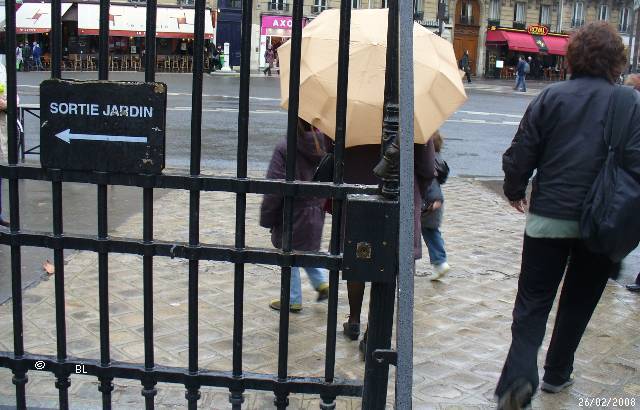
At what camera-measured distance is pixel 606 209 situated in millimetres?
3398

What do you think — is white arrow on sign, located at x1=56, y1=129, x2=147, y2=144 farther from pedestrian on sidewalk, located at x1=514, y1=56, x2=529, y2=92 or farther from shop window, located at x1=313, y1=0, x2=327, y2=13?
shop window, located at x1=313, y1=0, x2=327, y2=13

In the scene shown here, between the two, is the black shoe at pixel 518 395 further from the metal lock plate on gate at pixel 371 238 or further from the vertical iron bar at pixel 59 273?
the vertical iron bar at pixel 59 273

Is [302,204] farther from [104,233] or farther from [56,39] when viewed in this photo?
[56,39]

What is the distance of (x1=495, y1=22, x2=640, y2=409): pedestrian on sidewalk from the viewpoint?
353 centimetres

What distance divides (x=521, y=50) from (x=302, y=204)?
51.9 meters

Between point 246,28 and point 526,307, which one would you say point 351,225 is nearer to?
point 246,28

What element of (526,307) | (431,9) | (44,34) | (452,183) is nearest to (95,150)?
(526,307)

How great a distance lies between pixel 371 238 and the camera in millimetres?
2424

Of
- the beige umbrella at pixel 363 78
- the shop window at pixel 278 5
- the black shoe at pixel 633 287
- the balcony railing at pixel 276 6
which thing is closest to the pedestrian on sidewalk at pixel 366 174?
the beige umbrella at pixel 363 78

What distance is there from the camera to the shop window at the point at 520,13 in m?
55.4

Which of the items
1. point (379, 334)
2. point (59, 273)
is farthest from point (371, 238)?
point (59, 273)

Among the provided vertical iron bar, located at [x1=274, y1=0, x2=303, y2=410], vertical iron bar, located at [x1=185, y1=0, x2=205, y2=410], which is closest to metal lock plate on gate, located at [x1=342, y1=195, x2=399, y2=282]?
vertical iron bar, located at [x1=274, y1=0, x2=303, y2=410]

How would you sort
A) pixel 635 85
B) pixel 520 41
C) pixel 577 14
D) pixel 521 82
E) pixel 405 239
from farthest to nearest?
pixel 577 14 < pixel 520 41 < pixel 521 82 < pixel 635 85 < pixel 405 239
